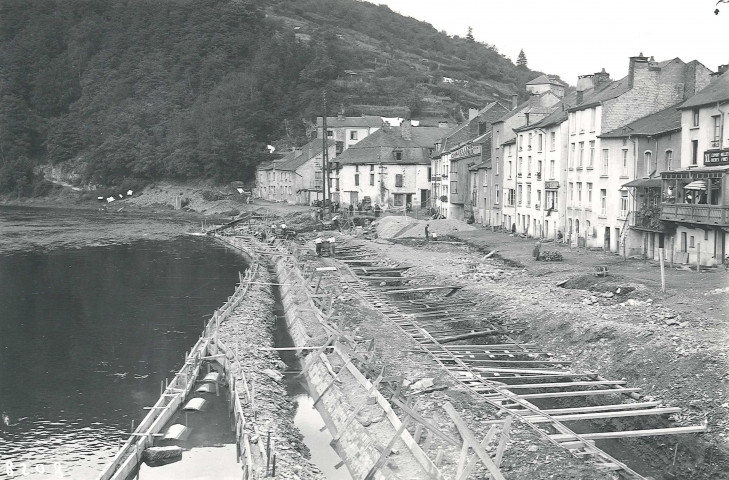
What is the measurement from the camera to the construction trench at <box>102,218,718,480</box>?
1984 cm

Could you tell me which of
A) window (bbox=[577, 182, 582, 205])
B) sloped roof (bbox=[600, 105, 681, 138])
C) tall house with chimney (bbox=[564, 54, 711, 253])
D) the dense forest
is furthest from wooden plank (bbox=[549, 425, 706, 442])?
the dense forest

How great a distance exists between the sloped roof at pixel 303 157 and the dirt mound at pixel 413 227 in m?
42.1

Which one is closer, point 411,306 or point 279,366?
point 279,366

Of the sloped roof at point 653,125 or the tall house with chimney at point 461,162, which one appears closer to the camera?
the sloped roof at point 653,125

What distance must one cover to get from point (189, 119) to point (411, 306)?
121 meters

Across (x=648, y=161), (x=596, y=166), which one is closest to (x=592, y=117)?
(x=596, y=166)

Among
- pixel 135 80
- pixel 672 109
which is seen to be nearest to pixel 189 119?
pixel 135 80

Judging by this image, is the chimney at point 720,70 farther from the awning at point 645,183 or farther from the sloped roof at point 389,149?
the sloped roof at point 389,149

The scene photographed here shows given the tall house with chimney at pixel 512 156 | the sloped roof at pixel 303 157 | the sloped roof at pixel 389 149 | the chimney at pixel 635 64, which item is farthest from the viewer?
the sloped roof at pixel 303 157

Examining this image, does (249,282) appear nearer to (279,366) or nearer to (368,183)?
(279,366)

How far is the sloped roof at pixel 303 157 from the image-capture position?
114 m

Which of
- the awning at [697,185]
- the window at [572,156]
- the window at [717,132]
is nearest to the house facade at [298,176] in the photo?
the window at [572,156]

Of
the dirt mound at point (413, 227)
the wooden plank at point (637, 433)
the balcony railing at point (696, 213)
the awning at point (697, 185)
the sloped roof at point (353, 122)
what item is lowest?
the wooden plank at point (637, 433)

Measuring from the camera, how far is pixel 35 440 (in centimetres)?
2558
